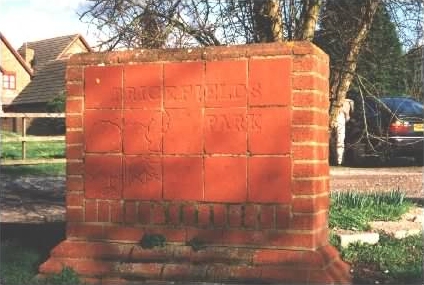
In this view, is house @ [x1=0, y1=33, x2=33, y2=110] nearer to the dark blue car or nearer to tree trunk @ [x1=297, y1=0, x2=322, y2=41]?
the dark blue car

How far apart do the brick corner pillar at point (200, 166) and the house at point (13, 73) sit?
1863 inches

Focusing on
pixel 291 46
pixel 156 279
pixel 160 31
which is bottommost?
pixel 156 279

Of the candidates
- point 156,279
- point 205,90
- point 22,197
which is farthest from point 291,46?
point 22,197

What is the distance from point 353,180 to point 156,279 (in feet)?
27.9

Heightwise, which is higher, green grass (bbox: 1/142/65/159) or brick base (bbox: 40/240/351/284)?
green grass (bbox: 1/142/65/159)

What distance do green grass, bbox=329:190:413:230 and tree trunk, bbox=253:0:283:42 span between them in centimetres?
182

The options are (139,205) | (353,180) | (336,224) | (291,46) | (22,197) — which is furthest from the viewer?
(353,180)

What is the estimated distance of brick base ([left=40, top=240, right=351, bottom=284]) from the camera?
4.12 m

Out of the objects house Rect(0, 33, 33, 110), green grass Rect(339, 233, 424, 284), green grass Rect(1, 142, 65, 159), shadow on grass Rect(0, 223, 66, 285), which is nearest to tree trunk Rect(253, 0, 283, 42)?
green grass Rect(339, 233, 424, 284)

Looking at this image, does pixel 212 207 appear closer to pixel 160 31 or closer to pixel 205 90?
pixel 205 90

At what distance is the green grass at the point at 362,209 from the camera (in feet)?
21.4

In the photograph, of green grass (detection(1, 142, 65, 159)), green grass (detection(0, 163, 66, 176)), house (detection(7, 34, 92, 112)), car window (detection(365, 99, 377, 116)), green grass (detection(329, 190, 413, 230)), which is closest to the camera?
green grass (detection(329, 190, 413, 230))

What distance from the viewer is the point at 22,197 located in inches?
398

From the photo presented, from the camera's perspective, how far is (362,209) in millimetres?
7105
